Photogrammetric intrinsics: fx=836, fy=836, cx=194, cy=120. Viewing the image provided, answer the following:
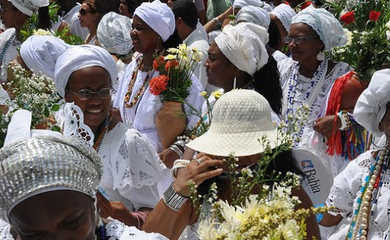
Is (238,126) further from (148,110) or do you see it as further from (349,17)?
(349,17)

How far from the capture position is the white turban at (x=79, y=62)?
5.12 meters

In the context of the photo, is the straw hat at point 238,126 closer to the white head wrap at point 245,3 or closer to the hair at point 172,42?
the hair at point 172,42

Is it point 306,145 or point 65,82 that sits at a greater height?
point 65,82

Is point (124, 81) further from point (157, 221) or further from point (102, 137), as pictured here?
point (157, 221)

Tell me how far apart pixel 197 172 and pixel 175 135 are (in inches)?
98.8

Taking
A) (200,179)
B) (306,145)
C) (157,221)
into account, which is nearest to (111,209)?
(157,221)

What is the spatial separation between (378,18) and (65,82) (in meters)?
3.14

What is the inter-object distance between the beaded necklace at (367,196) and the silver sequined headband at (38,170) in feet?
7.42

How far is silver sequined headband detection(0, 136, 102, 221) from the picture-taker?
8.37ft

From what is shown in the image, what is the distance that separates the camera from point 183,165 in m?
4.21

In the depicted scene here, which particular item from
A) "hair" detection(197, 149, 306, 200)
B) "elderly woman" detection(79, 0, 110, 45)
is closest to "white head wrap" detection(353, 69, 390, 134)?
"hair" detection(197, 149, 306, 200)

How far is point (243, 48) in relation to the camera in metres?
6.10

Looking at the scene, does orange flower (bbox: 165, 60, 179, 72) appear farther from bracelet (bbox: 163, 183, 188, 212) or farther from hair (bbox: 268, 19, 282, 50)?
hair (bbox: 268, 19, 282, 50)

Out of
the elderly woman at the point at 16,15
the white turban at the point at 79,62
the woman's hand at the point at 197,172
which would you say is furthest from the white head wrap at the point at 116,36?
the woman's hand at the point at 197,172
